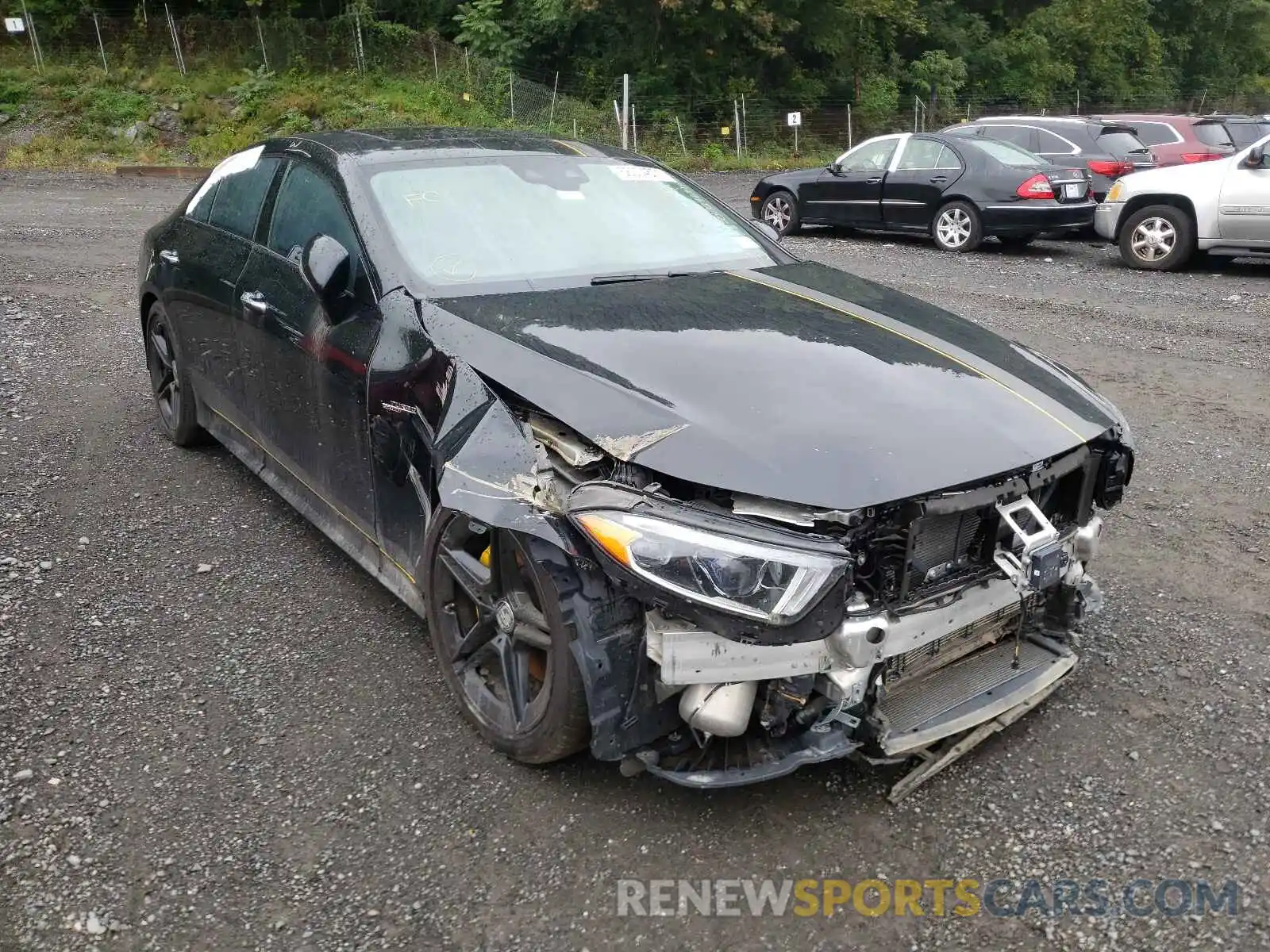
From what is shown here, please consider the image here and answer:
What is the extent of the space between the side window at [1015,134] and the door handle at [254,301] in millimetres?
12573

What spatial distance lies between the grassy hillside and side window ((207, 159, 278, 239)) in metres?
18.4

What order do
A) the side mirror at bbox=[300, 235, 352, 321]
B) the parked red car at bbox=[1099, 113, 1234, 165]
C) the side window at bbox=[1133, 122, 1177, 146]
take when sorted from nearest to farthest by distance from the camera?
1. the side mirror at bbox=[300, 235, 352, 321]
2. the parked red car at bbox=[1099, 113, 1234, 165]
3. the side window at bbox=[1133, 122, 1177, 146]

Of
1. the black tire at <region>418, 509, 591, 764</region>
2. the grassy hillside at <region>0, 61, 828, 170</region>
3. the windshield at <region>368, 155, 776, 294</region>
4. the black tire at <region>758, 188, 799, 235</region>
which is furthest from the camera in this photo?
the grassy hillside at <region>0, 61, 828, 170</region>

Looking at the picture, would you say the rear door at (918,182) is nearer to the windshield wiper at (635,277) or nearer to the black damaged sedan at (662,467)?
the black damaged sedan at (662,467)

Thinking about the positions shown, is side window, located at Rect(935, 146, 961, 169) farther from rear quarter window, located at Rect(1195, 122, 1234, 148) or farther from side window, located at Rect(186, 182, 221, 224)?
side window, located at Rect(186, 182, 221, 224)

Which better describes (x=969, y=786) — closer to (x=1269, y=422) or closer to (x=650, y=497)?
(x=650, y=497)

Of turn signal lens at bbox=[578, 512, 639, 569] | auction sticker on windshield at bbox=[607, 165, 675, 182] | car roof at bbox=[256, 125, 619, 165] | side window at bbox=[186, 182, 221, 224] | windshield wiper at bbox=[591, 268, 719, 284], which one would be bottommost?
turn signal lens at bbox=[578, 512, 639, 569]

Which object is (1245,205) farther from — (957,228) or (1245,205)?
(957,228)

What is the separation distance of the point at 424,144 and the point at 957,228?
9.33 metres

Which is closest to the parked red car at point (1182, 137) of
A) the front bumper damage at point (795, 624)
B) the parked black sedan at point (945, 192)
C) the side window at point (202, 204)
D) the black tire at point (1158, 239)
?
the parked black sedan at point (945, 192)

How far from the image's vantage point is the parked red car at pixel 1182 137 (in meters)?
15.0

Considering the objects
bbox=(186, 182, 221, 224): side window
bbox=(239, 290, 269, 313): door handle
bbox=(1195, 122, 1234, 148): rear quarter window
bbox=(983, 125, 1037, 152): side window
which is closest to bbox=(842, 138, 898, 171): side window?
bbox=(983, 125, 1037, 152): side window

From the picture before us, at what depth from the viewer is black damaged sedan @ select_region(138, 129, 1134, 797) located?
7.97 feet

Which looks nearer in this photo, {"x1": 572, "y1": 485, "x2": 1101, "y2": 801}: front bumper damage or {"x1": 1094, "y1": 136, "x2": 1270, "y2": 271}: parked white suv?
{"x1": 572, "y1": 485, "x2": 1101, "y2": 801}: front bumper damage
